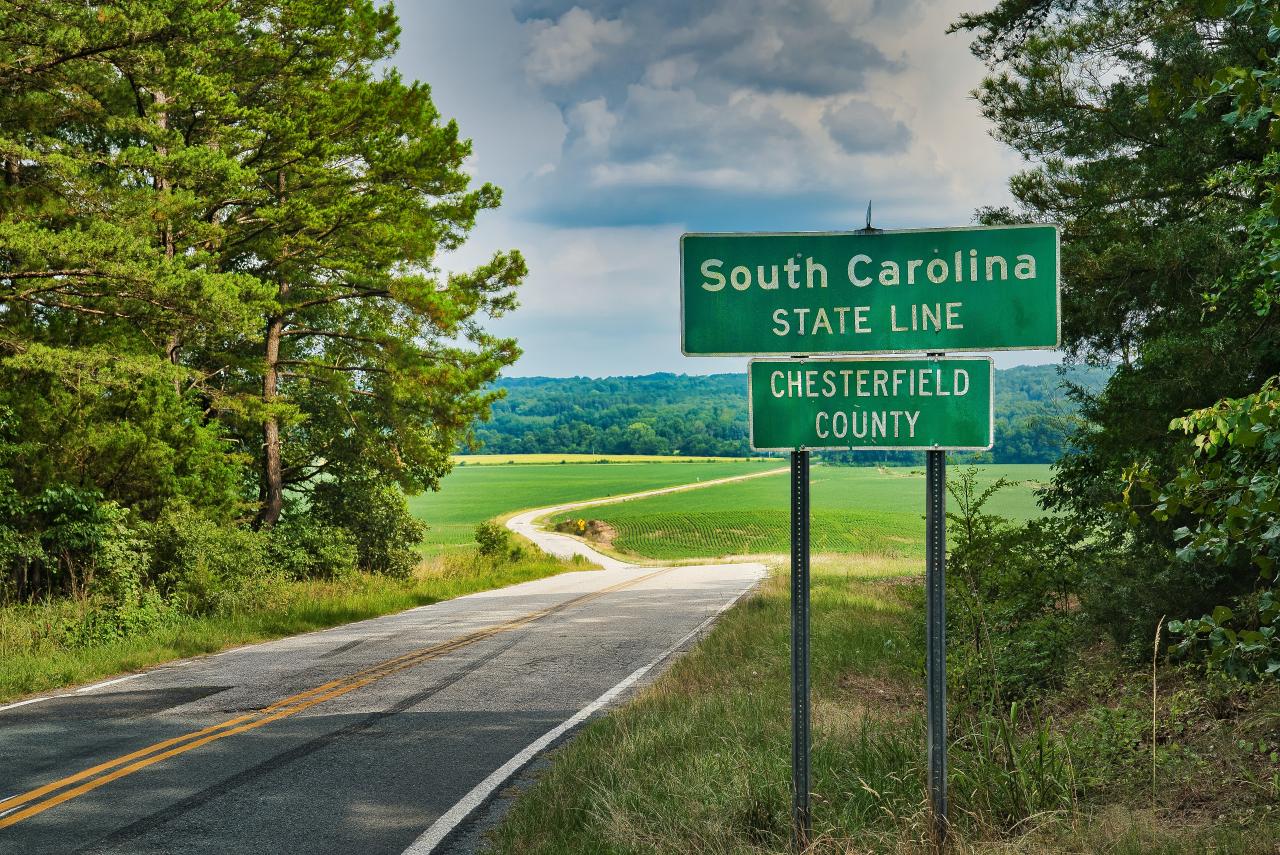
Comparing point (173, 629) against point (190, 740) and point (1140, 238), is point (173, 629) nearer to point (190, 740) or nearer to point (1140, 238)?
point (190, 740)

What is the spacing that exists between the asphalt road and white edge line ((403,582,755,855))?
0.07 feet

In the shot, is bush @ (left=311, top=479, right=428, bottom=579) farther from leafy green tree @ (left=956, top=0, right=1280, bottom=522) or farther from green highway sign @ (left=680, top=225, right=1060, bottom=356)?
green highway sign @ (left=680, top=225, right=1060, bottom=356)

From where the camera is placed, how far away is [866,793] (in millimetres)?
5059

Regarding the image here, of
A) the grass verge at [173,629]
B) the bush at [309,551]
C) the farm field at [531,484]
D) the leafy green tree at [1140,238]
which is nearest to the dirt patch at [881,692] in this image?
the leafy green tree at [1140,238]

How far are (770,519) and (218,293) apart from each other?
7095cm

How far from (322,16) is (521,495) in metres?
104

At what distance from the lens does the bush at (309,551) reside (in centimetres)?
2317

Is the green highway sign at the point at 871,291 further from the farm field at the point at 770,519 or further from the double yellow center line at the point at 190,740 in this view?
the farm field at the point at 770,519

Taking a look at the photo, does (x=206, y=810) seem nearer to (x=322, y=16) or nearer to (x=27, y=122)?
(x=27, y=122)

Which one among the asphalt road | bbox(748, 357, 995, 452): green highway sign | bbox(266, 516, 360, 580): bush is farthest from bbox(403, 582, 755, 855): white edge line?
bbox(266, 516, 360, 580): bush

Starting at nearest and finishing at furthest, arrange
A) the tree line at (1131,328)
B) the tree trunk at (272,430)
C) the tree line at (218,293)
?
1. the tree line at (1131,328)
2. the tree line at (218,293)
3. the tree trunk at (272,430)

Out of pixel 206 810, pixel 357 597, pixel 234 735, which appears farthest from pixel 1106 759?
pixel 357 597

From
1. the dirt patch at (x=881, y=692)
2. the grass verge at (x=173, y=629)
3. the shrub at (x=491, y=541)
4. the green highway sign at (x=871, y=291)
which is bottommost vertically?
the shrub at (x=491, y=541)

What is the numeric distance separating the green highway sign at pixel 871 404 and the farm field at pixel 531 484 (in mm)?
59502
